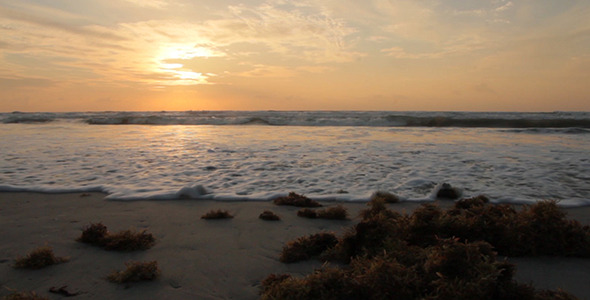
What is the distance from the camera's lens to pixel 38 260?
303cm

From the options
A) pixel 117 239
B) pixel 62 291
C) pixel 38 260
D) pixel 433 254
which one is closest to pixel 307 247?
pixel 433 254

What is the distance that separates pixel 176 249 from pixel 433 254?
2.42m

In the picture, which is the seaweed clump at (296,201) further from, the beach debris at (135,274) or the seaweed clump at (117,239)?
the beach debris at (135,274)

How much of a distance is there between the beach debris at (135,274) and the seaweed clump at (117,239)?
0.61 m

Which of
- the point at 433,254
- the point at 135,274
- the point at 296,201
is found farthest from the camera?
the point at 296,201

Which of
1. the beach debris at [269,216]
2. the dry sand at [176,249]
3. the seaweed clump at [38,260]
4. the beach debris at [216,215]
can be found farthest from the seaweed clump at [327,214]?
the seaweed clump at [38,260]

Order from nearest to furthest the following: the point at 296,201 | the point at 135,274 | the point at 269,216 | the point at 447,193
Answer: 1. the point at 135,274
2. the point at 269,216
3. the point at 296,201
4. the point at 447,193

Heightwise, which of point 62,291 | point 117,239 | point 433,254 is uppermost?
point 433,254

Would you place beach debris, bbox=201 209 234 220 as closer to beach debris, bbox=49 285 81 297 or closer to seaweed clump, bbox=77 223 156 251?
seaweed clump, bbox=77 223 156 251

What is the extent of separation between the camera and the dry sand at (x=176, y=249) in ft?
8.95

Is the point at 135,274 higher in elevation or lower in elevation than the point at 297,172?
lower

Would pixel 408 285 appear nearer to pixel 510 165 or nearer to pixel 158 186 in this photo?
pixel 158 186

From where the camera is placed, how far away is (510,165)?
27.2 feet

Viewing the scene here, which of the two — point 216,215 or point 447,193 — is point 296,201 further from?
point 447,193
